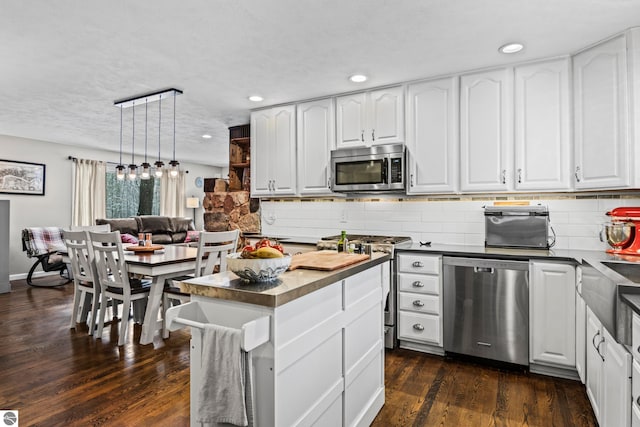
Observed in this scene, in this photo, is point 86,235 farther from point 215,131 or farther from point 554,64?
point 554,64

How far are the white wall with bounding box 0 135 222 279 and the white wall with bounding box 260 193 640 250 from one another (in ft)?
14.8

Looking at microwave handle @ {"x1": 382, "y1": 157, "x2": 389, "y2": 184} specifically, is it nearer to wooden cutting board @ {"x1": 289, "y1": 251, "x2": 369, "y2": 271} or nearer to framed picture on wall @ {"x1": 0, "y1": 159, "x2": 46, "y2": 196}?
wooden cutting board @ {"x1": 289, "y1": 251, "x2": 369, "y2": 271}

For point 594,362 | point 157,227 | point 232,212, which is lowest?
point 594,362

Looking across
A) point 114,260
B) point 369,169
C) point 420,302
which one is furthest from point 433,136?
point 114,260

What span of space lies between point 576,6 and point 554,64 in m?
0.80

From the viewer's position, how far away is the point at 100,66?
3.15 m

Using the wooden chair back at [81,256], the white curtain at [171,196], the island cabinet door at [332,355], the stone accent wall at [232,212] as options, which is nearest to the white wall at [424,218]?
the stone accent wall at [232,212]

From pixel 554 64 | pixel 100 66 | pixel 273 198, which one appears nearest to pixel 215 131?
pixel 273 198

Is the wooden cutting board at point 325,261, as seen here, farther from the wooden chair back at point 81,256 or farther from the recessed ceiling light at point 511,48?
the wooden chair back at point 81,256

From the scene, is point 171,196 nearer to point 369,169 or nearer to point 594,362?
point 369,169

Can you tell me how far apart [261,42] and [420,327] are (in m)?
2.57

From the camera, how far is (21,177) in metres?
6.34

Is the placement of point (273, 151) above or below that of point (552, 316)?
above

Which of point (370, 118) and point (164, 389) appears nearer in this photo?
point (164, 389)
